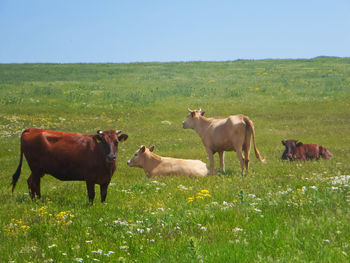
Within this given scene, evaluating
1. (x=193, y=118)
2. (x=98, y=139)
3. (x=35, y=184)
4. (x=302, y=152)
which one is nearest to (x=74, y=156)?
(x=98, y=139)

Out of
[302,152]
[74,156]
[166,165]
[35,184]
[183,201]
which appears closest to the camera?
[183,201]

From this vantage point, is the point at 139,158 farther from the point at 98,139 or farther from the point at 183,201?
the point at 183,201

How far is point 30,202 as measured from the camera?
9914 millimetres

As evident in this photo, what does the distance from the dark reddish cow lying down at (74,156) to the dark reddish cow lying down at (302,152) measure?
9.39 meters

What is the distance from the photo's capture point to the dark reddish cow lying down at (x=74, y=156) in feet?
33.3

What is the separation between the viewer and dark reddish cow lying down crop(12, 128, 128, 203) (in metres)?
10.2

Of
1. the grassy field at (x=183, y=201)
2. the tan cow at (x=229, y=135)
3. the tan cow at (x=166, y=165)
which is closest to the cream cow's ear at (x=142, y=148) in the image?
the tan cow at (x=166, y=165)

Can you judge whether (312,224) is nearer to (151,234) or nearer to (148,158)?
(151,234)

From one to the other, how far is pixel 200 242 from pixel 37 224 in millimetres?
2953

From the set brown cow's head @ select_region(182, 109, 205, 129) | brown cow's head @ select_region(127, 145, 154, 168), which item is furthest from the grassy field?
brown cow's head @ select_region(182, 109, 205, 129)

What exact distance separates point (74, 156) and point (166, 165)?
5029 mm

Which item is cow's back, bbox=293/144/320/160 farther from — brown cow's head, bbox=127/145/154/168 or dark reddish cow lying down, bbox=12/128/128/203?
dark reddish cow lying down, bbox=12/128/128/203

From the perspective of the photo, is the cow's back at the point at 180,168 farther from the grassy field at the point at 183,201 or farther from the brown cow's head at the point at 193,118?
the brown cow's head at the point at 193,118

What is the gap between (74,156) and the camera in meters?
10.3
